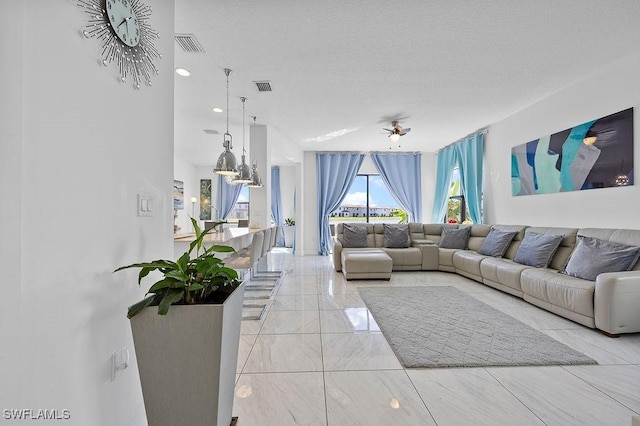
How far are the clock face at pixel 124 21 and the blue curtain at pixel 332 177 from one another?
6053 millimetres

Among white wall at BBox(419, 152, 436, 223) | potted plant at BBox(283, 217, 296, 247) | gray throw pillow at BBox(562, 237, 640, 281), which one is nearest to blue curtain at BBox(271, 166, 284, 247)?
potted plant at BBox(283, 217, 296, 247)

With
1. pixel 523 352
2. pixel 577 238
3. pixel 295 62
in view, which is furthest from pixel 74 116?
pixel 577 238

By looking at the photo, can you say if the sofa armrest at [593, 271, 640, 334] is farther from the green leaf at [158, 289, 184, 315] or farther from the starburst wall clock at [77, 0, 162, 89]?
the starburst wall clock at [77, 0, 162, 89]

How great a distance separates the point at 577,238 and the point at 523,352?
78.8 inches

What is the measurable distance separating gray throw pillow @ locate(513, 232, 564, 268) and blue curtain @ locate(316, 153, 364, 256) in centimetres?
430

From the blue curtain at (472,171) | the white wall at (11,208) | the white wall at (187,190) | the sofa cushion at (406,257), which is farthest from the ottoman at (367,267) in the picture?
the white wall at (187,190)

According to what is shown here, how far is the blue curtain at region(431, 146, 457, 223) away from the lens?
680cm

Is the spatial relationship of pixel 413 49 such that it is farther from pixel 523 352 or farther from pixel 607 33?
pixel 523 352

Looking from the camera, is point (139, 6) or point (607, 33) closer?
point (139, 6)

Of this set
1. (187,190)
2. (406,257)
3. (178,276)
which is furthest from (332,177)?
(178,276)

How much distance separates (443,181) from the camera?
7.07 metres

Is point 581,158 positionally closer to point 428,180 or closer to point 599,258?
point 599,258

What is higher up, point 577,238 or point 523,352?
point 577,238

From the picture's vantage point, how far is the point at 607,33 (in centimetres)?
261
